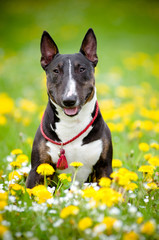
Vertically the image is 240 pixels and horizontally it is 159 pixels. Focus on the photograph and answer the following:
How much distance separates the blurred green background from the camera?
870 cm

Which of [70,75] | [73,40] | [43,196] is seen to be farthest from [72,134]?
[73,40]

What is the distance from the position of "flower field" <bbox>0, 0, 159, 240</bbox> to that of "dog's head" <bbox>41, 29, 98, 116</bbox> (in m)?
0.60

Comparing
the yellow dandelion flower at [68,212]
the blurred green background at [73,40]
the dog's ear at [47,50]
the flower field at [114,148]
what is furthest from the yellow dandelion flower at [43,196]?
the blurred green background at [73,40]

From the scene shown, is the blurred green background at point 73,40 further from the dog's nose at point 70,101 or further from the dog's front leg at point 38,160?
the dog's nose at point 70,101

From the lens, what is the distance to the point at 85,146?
3055 mm

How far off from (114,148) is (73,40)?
16.0 m

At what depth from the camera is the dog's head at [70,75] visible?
282cm

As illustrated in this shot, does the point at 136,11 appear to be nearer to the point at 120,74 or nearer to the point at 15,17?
the point at 15,17

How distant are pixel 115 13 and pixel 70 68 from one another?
24680mm

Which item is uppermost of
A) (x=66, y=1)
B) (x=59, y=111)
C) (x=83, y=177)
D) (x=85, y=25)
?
(x=66, y=1)

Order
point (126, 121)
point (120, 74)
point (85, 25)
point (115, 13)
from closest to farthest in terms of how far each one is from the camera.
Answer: point (126, 121), point (120, 74), point (85, 25), point (115, 13)

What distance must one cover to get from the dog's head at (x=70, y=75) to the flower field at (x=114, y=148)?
1.95 ft

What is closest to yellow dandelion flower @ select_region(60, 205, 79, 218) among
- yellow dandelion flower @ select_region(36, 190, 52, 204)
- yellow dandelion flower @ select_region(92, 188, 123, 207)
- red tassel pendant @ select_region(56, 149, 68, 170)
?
yellow dandelion flower @ select_region(92, 188, 123, 207)

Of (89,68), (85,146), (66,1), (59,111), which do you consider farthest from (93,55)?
(66,1)
